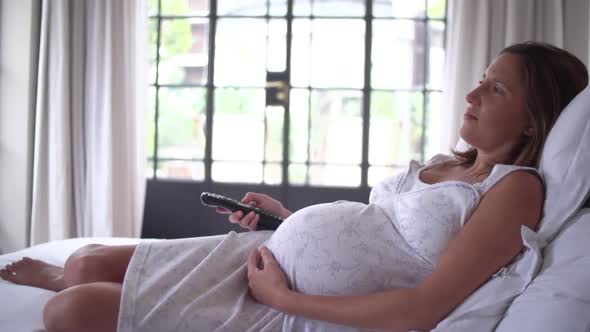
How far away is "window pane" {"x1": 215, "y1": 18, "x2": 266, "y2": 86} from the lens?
3904mm

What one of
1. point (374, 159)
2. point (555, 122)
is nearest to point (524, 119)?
point (555, 122)

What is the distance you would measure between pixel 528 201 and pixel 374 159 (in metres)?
2.79

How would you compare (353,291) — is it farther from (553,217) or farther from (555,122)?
(555,122)

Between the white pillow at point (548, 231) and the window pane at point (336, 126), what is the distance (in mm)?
2724

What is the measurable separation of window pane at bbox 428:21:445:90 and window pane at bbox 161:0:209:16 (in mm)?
1529

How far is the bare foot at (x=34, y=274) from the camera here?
1.36 metres

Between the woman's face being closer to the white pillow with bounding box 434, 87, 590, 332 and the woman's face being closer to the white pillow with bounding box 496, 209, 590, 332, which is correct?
the white pillow with bounding box 434, 87, 590, 332

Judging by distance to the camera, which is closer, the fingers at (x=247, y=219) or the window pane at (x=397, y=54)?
the fingers at (x=247, y=219)

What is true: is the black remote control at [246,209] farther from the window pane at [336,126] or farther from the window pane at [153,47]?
the window pane at [153,47]

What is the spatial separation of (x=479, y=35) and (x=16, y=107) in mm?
Answer: 2865

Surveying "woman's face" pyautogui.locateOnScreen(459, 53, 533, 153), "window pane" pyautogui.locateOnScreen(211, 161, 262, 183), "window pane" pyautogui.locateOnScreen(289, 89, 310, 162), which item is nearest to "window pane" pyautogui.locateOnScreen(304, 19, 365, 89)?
"window pane" pyautogui.locateOnScreen(289, 89, 310, 162)

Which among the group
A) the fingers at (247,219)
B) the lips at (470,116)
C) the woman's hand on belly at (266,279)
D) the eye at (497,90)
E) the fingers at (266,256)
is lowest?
the woman's hand on belly at (266,279)

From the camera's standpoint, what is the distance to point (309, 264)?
116 cm

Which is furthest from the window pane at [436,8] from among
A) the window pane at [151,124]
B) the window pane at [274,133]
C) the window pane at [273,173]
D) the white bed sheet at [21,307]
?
the white bed sheet at [21,307]
